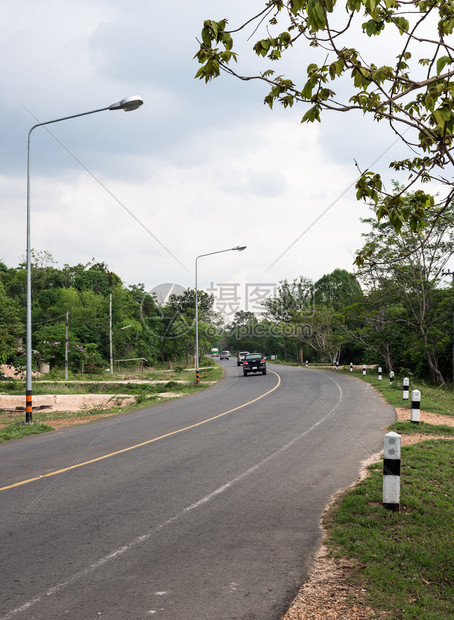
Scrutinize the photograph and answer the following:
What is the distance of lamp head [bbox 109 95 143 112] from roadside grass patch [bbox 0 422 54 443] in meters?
8.68

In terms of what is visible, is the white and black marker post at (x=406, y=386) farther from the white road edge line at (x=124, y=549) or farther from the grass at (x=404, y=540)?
the white road edge line at (x=124, y=549)

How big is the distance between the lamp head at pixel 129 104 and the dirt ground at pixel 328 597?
10.6 m

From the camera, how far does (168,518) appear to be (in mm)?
5570

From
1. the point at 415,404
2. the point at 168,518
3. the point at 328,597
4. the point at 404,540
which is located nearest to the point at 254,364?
the point at 415,404

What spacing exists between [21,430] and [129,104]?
29.3 feet

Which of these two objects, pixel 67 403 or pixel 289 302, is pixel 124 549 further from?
pixel 289 302

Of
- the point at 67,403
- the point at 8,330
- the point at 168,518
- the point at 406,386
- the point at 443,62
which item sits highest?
the point at 443,62

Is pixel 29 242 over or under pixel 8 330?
over

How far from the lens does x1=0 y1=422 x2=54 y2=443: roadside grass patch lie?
12.2 metres

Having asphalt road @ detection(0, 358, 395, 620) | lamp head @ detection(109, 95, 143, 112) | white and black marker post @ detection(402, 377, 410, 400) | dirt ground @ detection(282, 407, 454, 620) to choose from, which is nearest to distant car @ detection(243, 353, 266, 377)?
white and black marker post @ detection(402, 377, 410, 400)

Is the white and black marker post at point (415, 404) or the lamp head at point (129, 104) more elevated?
the lamp head at point (129, 104)

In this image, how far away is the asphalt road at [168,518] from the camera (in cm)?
376

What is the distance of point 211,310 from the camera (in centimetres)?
8338

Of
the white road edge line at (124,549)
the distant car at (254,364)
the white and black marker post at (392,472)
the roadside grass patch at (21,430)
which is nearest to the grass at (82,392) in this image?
the roadside grass patch at (21,430)
